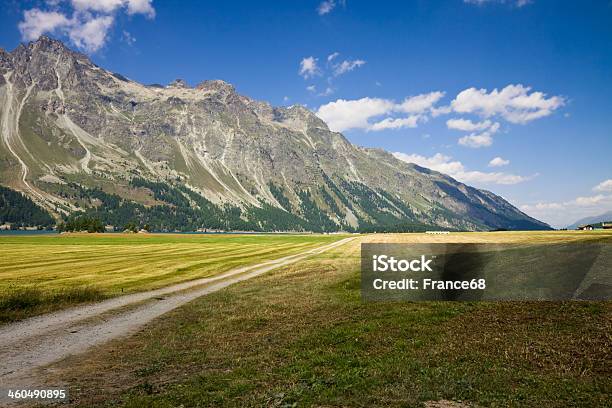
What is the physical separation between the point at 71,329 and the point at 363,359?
17.4m

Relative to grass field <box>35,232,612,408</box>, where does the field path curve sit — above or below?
below

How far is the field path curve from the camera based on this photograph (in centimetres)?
1659

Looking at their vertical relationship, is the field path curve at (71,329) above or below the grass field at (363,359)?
below

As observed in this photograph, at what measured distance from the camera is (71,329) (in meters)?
23.1

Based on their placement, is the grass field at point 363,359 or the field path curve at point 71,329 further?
the field path curve at point 71,329

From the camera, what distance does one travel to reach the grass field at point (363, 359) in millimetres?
12289

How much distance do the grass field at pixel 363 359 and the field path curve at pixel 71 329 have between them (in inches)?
45.9

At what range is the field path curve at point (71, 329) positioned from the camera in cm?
1659

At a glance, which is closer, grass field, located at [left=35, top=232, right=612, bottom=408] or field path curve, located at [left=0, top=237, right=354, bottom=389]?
grass field, located at [left=35, top=232, right=612, bottom=408]

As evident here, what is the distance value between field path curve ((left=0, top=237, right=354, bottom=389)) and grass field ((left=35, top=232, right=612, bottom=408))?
45.9 inches

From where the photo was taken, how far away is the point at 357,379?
1370 cm

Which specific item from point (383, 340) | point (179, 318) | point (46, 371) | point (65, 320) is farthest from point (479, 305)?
point (65, 320)

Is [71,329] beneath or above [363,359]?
beneath

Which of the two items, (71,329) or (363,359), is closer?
(363,359)
